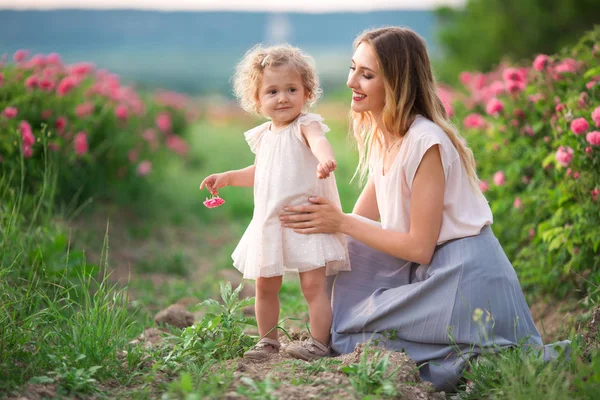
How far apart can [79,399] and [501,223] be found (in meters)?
2.99

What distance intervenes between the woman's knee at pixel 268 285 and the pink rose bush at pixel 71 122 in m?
1.58

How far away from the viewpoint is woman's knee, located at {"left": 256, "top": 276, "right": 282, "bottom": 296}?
2.83 metres

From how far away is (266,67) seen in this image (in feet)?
9.22

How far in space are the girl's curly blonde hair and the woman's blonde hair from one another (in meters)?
0.28

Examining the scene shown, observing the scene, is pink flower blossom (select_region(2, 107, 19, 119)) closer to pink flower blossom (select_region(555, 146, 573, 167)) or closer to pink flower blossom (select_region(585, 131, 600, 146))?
pink flower blossom (select_region(555, 146, 573, 167))

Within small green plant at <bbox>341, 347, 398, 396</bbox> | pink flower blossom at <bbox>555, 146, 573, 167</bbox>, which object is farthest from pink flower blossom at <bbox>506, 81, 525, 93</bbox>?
small green plant at <bbox>341, 347, 398, 396</bbox>

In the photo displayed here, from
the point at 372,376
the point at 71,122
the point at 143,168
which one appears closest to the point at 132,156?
the point at 143,168

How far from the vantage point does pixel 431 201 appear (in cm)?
267

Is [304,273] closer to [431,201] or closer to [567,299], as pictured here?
[431,201]

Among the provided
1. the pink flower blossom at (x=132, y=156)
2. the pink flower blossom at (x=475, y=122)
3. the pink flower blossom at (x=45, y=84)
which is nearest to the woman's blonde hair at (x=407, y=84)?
the pink flower blossom at (x=475, y=122)

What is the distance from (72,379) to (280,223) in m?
1.01

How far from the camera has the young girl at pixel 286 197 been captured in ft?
9.03

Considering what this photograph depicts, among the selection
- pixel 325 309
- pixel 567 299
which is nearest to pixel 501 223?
pixel 567 299

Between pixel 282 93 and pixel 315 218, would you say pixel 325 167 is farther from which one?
pixel 282 93
